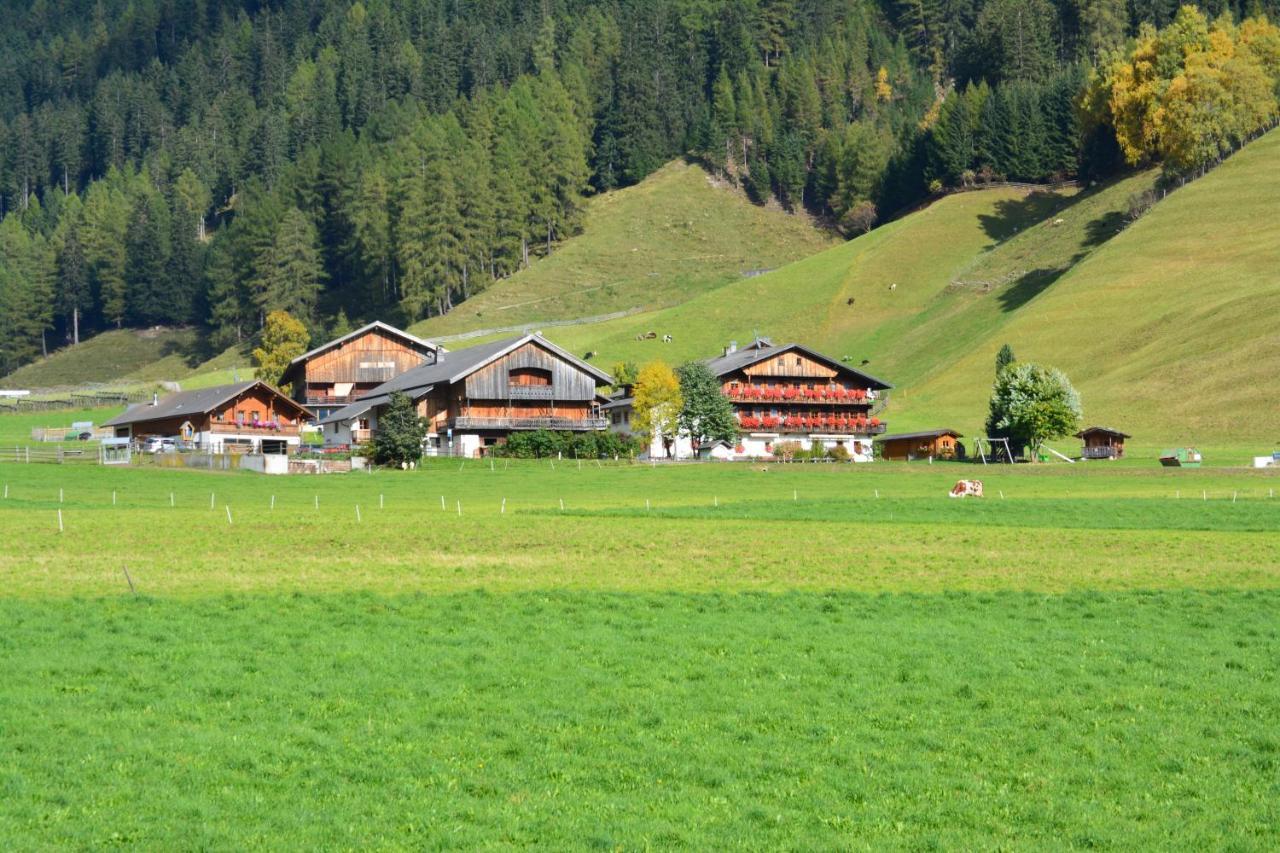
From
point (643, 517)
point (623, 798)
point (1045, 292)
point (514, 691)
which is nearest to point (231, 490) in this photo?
point (643, 517)

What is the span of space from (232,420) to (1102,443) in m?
58.9

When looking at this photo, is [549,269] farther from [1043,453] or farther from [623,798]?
[623,798]

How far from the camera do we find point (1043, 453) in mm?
87438

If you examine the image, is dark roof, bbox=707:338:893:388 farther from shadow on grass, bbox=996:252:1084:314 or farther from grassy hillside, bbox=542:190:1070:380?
shadow on grass, bbox=996:252:1084:314

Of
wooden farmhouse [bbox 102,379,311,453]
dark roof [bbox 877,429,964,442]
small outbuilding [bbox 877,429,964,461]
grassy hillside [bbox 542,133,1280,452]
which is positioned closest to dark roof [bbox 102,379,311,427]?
wooden farmhouse [bbox 102,379,311,453]

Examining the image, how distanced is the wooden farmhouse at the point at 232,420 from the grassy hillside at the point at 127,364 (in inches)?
2646

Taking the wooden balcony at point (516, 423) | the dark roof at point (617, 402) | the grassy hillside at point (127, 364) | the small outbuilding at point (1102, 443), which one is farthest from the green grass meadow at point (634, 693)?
the grassy hillside at point (127, 364)

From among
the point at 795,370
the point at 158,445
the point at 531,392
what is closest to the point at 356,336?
the point at 531,392

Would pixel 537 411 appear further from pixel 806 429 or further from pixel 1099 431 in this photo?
pixel 1099 431

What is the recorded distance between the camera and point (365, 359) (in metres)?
124

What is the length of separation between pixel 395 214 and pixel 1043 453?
380 ft

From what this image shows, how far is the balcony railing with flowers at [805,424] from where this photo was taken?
10569cm

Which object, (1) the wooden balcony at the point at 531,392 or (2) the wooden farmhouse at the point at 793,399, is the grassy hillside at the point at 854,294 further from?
(1) the wooden balcony at the point at 531,392

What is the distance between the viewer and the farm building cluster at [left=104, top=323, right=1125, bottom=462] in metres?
97.8
